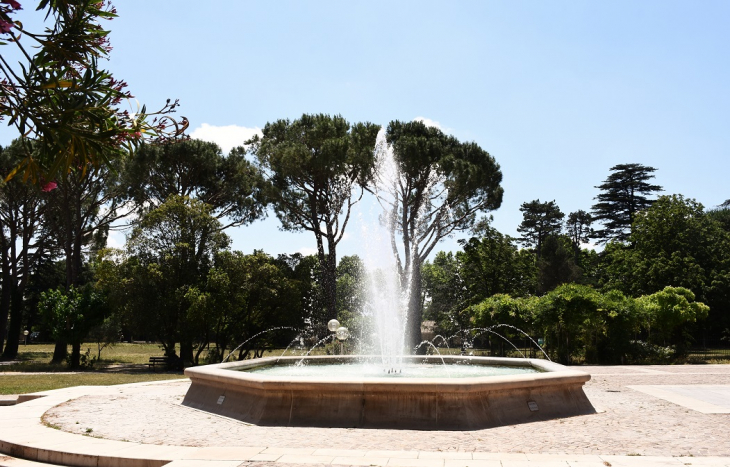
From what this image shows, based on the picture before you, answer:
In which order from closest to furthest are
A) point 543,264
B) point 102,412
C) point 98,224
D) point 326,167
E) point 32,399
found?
1. point 102,412
2. point 32,399
3. point 326,167
4. point 98,224
5. point 543,264

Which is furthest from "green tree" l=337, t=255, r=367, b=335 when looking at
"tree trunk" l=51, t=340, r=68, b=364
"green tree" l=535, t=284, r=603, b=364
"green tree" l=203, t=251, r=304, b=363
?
"tree trunk" l=51, t=340, r=68, b=364

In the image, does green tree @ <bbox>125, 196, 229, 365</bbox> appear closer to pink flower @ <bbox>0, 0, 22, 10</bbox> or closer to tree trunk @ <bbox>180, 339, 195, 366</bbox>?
tree trunk @ <bbox>180, 339, 195, 366</bbox>

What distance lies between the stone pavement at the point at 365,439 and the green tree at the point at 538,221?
163 ft

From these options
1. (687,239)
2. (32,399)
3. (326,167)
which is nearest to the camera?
(32,399)

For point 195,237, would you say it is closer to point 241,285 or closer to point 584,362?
point 241,285

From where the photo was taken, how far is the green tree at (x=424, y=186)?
93.0 feet

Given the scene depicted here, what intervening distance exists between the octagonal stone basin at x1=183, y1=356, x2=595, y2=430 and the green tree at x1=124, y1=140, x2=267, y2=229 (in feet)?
69.7

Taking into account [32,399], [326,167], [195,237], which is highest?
[326,167]

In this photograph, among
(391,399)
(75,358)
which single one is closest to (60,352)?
(75,358)

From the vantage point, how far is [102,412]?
29.2 feet

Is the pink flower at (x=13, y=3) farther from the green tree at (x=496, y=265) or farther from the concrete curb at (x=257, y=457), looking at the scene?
the green tree at (x=496, y=265)

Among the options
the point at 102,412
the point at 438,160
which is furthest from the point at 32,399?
the point at 438,160

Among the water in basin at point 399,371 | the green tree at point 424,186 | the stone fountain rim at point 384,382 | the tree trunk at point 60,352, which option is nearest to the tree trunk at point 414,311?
the green tree at point 424,186

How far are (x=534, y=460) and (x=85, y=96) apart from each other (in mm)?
5238
